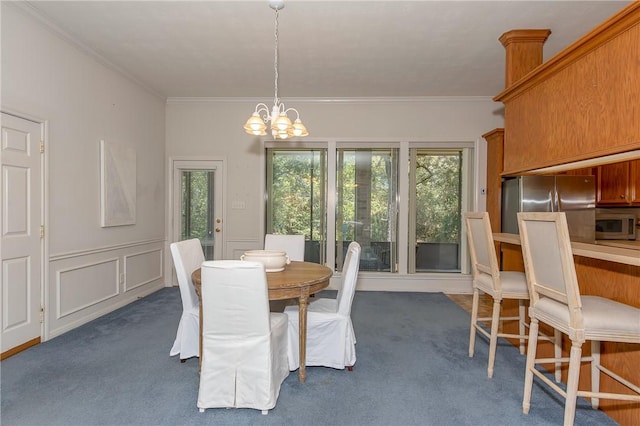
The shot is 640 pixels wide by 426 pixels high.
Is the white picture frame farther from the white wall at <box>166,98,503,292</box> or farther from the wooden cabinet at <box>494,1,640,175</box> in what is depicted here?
the wooden cabinet at <box>494,1,640,175</box>

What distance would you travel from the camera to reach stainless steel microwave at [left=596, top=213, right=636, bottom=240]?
3.42 meters

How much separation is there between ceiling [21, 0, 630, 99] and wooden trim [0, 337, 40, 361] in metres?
2.79

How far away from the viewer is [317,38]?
321 cm

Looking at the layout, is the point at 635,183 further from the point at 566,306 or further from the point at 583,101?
the point at 566,306

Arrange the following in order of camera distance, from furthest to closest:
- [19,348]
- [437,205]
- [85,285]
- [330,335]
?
1. [437,205]
2. [85,285]
3. [19,348]
4. [330,335]

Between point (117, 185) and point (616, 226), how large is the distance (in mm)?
5472

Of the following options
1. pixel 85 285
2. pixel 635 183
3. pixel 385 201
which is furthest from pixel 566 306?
pixel 85 285

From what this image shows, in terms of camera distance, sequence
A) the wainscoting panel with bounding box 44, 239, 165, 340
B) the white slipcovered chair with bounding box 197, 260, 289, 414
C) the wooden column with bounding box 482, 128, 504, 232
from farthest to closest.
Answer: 1. the wooden column with bounding box 482, 128, 504, 232
2. the wainscoting panel with bounding box 44, 239, 165, 340
3. the white slipcovered chair with bounding box 197, 260, 289, 414

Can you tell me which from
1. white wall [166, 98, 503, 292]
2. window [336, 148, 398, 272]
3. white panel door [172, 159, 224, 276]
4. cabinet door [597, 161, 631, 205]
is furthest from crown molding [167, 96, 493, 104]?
cabinet door [597, 161, 631, 205]

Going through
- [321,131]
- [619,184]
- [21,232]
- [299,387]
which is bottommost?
[299,387]

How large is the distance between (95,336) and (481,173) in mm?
5138

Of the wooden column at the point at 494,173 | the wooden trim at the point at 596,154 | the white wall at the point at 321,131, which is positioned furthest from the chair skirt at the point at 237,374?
the wooden column at the point at 494,173

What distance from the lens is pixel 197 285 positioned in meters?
2.22

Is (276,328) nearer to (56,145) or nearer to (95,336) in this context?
(95,336)
